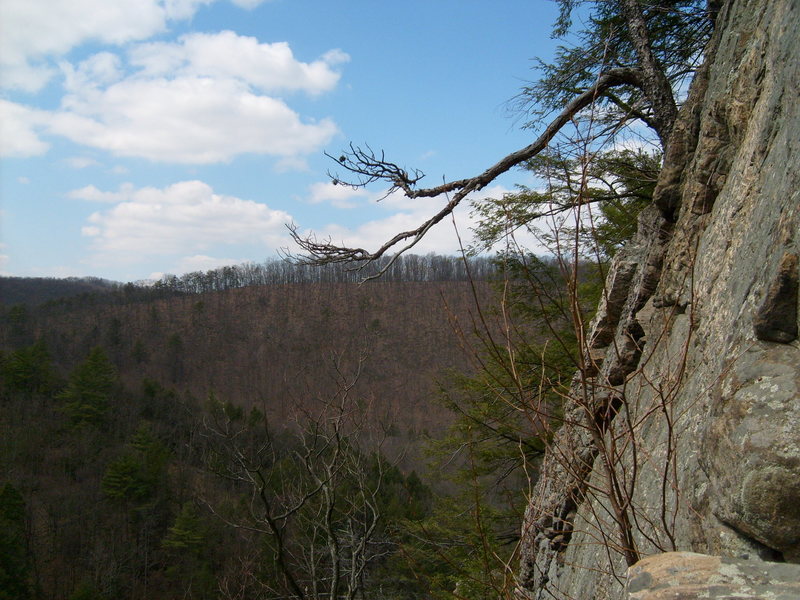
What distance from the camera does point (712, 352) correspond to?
2.68 m

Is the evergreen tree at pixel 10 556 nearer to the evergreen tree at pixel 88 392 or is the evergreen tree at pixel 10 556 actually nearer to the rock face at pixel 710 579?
the evergreen tree at pixel 88 392

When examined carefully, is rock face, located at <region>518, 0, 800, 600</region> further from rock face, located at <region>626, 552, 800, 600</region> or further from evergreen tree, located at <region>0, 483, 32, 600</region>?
evergreen tree, located at <region>0, 483, 32, 600</region>

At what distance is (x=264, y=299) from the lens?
93.6m

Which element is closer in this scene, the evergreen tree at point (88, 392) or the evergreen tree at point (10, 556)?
the evergreen tree at point (10, 556)

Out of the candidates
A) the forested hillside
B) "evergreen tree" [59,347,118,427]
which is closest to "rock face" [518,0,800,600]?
the forested hillside

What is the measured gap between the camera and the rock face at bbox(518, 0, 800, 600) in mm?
1891

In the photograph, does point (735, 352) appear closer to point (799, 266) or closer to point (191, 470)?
point (799, 266)

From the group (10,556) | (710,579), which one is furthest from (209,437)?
(10,556)

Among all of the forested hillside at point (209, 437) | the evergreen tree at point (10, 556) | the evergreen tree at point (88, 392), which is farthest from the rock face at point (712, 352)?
the evergreen tree at point (88, 392)

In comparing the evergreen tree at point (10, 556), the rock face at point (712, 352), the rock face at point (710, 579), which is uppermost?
the rock face at point (712, 352)

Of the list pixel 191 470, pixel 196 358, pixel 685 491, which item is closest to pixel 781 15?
pixel 685 491

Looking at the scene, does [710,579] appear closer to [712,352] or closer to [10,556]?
[712,352]

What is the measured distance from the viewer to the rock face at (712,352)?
6.20ft

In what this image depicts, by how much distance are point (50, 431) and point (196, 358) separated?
33894 millimetres
